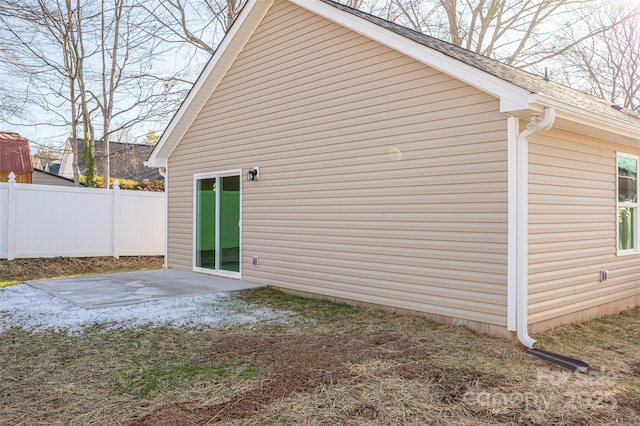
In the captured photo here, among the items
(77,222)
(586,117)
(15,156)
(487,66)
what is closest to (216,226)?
(77,222)

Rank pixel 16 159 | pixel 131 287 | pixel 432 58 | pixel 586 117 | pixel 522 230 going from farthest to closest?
pixel 16 159, pixel 131 287, pixel 432 58, pixel 586 117, pixel 522 230

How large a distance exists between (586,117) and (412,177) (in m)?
1.97

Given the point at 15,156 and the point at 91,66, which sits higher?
the point at 91,66

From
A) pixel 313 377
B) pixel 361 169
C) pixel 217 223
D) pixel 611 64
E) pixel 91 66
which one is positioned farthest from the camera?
pixel 611 64

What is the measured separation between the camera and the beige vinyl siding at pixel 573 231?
5141mm

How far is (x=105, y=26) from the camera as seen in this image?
15625 millimetres

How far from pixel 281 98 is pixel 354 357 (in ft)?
15.5

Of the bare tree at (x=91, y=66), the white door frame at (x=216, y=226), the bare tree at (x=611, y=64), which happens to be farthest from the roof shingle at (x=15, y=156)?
the bare tree at (x=611, y=64)

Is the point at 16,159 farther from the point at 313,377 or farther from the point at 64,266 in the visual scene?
the point at 313,377

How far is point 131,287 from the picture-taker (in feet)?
25.1

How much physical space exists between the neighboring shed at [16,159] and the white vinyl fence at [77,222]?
27.7ft

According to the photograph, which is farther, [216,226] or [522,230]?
[216,226]


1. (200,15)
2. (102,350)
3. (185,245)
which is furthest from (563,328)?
(200,15)

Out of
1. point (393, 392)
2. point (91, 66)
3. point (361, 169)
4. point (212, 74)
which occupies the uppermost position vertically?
point (91, 66)
